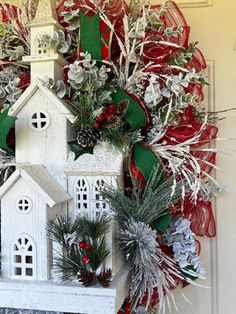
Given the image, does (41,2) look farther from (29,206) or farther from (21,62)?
(29,206)

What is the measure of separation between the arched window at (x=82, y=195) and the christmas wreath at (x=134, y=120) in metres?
0.04

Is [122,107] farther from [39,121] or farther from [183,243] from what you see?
[183,243]

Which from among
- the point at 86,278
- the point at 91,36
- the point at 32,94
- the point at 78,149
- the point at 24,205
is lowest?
the point at 86,278

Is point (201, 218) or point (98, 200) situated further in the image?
point (201, 218)

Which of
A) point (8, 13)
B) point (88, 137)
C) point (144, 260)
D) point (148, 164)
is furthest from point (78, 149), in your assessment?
point (8, 13)

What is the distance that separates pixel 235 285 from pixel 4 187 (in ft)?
1.88

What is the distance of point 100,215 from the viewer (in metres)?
0.70

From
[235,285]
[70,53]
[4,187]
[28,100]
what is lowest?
[235,285]

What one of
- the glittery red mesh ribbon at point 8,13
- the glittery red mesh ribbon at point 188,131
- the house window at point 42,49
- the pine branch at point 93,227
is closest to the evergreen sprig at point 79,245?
the pine branch at point 93,227

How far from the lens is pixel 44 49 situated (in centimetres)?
74

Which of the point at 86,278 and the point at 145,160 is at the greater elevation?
the point at 145,160

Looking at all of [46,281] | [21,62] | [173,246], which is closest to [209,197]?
[173,246]

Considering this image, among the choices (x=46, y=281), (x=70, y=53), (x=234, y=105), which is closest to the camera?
(x=46, y=281)

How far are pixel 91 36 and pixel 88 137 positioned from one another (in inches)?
7.7
